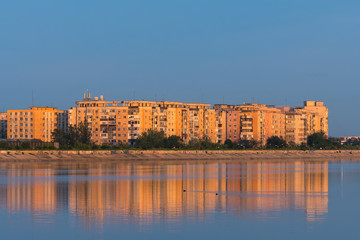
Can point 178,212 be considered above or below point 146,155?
below

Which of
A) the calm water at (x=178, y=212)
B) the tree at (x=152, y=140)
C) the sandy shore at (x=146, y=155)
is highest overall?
the tree at (x=152, y=140)

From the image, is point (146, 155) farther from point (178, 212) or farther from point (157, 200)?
point (178, 212)

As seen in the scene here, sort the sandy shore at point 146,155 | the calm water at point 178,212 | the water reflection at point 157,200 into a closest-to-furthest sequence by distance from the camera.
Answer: the calm water at point 178,212 → the water reflection at point 157,200 → the sandy shore at point 146,155

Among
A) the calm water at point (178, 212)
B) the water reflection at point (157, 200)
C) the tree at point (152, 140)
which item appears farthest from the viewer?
the tree at point (152, 140)

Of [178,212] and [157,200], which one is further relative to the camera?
[157,200]

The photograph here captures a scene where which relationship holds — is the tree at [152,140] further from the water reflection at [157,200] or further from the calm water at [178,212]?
the calm water at [178,212]

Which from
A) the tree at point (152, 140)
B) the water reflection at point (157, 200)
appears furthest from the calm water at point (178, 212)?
the tree at point (152, 140)

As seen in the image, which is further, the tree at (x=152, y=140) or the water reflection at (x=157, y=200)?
the tree at (x=152, y=140)

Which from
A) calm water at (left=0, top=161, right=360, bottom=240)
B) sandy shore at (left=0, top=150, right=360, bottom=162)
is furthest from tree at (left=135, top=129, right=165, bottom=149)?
calm water at (left=0, top=161, right=360, bottom=240)

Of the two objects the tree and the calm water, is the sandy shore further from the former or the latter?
the calm water

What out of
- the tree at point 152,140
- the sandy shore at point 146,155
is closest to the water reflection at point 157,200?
the sandy shore at point 146,155

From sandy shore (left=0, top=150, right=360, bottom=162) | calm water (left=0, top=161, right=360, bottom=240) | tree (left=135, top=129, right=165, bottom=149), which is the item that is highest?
tree (left=135, top=129, right=165, bottom=149)

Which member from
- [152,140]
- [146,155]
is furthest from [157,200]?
[152,140]

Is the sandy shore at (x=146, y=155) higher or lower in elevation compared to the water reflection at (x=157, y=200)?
higher
